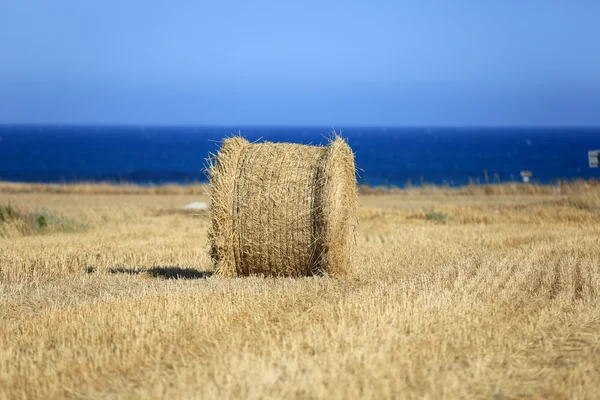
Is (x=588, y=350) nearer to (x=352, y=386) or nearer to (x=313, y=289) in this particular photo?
(x=352, y=386)

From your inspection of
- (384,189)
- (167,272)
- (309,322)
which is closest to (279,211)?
(167,272)

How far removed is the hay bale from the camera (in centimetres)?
1061

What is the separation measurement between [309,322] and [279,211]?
2779 millimetres

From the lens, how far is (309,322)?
804 centimetres

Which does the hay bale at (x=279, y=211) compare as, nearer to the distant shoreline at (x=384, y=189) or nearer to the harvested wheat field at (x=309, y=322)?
the harvested wheat field at (x=309, y=322)

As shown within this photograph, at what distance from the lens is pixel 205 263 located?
1336 cm

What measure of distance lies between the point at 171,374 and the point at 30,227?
460 inches

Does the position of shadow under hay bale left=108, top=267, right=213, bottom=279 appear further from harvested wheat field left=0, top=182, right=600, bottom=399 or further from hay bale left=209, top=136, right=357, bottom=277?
hay bale left=209, top=136, right=357, bottom=277

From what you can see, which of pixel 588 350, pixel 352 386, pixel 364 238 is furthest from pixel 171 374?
pixel 364 238

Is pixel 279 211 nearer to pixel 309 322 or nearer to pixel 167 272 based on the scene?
pixel 167 272

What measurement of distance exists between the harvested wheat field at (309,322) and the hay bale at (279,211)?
0.37 meters

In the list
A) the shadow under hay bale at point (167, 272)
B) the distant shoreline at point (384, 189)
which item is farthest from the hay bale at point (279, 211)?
the distant shoreline at point (384, 189)

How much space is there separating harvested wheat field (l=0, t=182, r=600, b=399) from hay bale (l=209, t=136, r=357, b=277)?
0.37 metres

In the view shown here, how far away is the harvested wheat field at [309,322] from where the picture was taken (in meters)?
6.18
